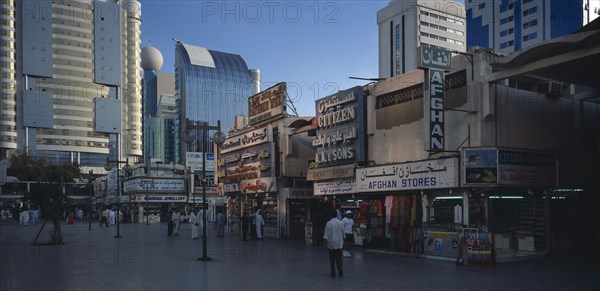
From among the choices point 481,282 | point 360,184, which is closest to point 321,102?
point 360,184

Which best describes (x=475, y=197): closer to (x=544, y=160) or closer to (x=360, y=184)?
(x=544, y=160)

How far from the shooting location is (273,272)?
50.7 feet

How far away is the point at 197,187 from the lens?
226 feet

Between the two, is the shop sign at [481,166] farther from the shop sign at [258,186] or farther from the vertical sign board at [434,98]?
the shop sign at [258,186]

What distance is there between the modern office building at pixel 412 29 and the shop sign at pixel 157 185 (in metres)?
81.0

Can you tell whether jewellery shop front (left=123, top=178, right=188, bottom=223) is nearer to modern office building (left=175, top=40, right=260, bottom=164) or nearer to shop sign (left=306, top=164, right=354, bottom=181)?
shop sign (left=306, top=164, right=354, bottom=181)

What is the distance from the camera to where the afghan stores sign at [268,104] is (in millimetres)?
32469

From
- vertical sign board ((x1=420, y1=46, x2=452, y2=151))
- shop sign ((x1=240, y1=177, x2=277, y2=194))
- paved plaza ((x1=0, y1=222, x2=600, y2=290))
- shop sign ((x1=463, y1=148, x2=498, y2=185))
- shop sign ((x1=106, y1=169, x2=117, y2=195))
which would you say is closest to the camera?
paved plaza ((x1=0, y1=222, x2=600, y2=290))

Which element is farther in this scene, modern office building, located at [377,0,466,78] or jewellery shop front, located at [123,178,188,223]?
modern office building, located at [377,0,466,78]

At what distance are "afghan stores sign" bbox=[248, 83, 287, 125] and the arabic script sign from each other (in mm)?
14507

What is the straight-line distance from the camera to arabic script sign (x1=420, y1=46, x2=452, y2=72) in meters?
18.5

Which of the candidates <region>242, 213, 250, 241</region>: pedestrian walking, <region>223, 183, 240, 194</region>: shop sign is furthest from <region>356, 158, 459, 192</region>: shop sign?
<region>223, 183, 240, 194</region>: shop sign

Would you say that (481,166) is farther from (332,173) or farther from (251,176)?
(251,176)

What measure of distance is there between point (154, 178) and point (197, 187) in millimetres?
5568
